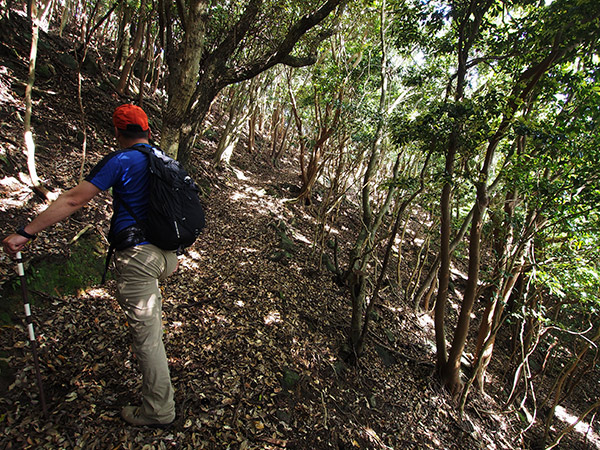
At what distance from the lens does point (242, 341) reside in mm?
4164

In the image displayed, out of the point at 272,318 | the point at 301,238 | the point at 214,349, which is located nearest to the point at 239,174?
the point at 301,238

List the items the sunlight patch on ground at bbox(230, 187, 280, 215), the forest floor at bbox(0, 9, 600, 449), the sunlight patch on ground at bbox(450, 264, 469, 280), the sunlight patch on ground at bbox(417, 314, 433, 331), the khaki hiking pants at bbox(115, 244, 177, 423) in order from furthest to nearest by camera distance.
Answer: the sunlight patch on ground at bbox(450, 264, 469, 280), the sunlight patch on ground at bbox(230, 187, 280, 215), the sunlight patch on ground at bbox(417, 314, 433, 331), the forest floor at bbox(0, 9, 600, 449), the khaki hiking pants at bbox(115, 244, 177, 423)

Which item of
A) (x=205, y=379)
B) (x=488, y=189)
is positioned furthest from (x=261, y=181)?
(x=205, y=379)

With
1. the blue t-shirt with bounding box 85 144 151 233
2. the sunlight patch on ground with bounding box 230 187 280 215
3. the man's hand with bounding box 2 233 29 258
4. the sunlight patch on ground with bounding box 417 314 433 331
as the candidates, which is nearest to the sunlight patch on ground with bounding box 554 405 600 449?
the sunlight patch on ground with bounding box 417 314 433 331

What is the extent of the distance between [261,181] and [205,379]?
10787 mm

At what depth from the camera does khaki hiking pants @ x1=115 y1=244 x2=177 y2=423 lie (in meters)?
2.21

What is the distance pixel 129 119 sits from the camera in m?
2.27

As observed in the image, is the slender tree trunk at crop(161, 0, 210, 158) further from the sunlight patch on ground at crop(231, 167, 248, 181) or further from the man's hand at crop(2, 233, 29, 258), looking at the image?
the sunlight patch on ground at crop(231, 167, 248, 181)

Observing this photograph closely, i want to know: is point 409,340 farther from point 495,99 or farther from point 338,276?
point 495,99

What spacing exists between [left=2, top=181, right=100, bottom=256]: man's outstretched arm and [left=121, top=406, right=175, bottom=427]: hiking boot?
5.07 feet

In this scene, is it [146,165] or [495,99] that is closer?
[146,165]

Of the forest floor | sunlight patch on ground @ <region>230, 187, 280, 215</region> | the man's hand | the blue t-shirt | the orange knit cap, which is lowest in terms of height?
the forest floor

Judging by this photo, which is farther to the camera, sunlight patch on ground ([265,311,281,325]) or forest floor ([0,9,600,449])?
sunlight patch on ground ([265,311,281,325])

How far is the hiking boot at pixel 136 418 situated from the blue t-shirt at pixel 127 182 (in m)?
1.56
